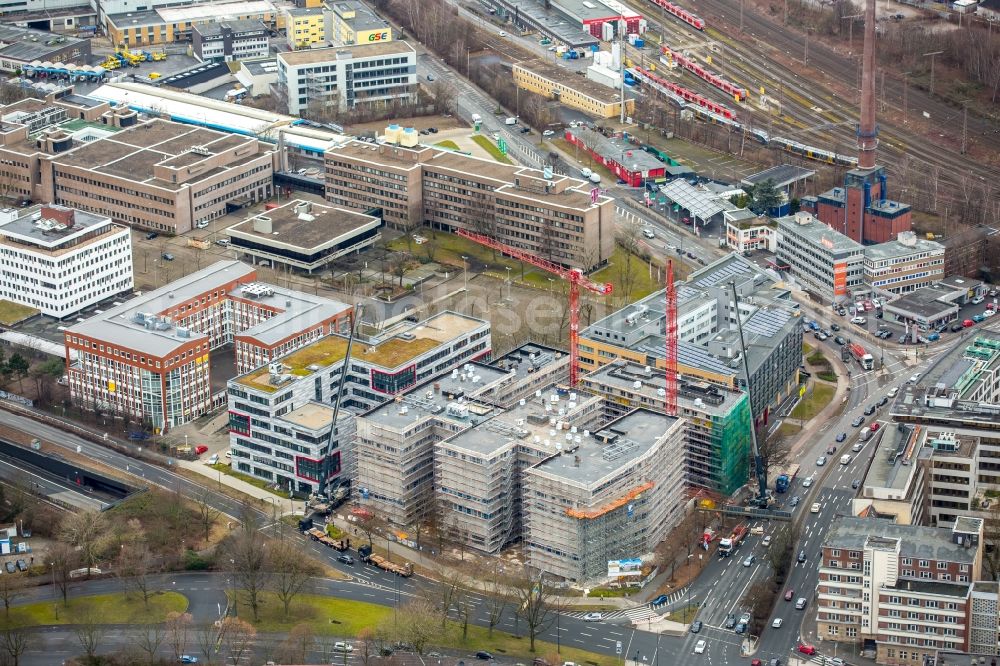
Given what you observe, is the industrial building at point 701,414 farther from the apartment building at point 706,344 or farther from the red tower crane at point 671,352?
the apartment building at point 706,344

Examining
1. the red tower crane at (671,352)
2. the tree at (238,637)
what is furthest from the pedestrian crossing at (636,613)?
the tree at (238,637)

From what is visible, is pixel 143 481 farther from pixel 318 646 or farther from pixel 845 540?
pixel 845 540

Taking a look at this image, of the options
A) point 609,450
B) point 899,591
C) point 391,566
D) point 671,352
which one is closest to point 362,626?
point 391,566

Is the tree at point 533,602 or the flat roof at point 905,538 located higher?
the flat roof at point 905,538

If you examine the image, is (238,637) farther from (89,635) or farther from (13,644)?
(13,644)

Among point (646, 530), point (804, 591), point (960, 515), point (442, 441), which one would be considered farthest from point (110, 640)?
point (960, 515)
